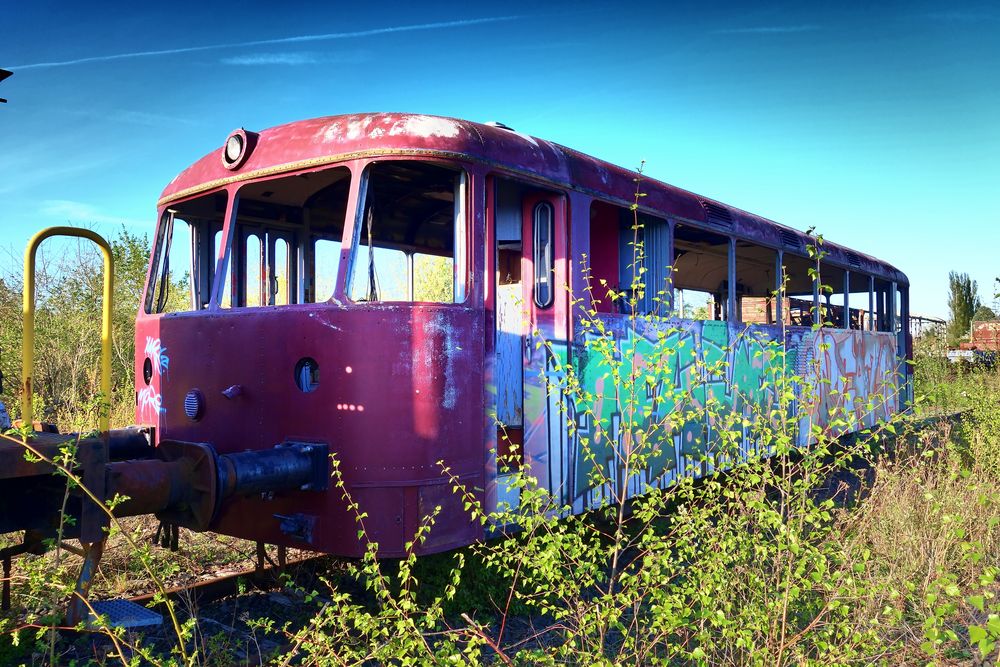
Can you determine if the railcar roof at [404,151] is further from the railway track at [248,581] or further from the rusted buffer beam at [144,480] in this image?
the railway track at [248,581]

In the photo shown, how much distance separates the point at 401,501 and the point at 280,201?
2253 mm

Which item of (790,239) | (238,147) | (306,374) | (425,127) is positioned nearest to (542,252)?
(425,127)

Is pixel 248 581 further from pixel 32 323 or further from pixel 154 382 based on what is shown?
pixel 32 323

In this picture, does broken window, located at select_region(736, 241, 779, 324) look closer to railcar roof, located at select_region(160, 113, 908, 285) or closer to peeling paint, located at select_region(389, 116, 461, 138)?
railcar roof, located at select_region(160, 113, 908, 285)

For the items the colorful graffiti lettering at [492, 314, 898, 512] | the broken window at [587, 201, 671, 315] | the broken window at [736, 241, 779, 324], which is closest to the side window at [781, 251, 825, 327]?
the broken window at [736, 241, 779, 324]

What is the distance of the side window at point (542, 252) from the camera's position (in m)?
5.08

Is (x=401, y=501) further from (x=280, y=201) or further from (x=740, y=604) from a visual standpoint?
(x=280, y=201)

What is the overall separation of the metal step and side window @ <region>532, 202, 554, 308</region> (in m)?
2.83

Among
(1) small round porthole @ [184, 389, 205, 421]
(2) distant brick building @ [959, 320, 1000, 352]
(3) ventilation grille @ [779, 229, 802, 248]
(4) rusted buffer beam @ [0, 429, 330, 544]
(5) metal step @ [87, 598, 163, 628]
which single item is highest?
(3) ventilation grille @ [779, 229, 802, 248]

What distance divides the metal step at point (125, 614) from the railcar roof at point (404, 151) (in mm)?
2453

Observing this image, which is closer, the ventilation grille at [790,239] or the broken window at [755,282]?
the broken window at [755,282]

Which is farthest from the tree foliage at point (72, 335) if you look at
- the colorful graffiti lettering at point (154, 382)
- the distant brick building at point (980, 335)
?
the distant brick building at point (980, 335)

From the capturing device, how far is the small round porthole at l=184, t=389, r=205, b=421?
4.74 m

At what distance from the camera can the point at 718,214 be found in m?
7.10
